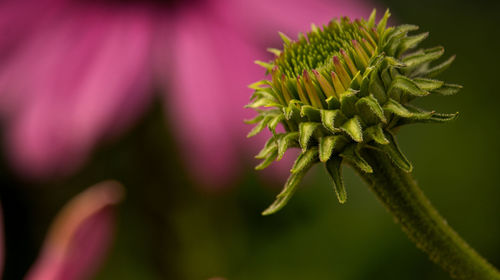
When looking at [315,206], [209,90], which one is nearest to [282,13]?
[209,90]

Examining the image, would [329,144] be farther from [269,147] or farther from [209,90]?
[209,90]

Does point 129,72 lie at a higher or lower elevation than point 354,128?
higher

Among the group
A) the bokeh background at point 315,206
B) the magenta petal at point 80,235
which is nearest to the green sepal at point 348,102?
the magenta petal at point 80,235

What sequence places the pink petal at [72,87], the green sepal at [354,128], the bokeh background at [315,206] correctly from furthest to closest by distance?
the bokeh background at [315,206], the pink petal at [72,87], the green sepal at [354,128]

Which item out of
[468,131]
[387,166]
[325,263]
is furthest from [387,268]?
[387,166]

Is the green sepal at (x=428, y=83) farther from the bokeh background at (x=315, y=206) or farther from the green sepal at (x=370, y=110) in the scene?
the bokeh background at (x=315, y=206)

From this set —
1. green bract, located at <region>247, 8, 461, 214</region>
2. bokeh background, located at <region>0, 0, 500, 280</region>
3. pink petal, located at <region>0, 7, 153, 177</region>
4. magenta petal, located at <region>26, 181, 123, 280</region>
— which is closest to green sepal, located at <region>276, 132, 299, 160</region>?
green bract, located at <region>247, 8, 461, 214</region>
